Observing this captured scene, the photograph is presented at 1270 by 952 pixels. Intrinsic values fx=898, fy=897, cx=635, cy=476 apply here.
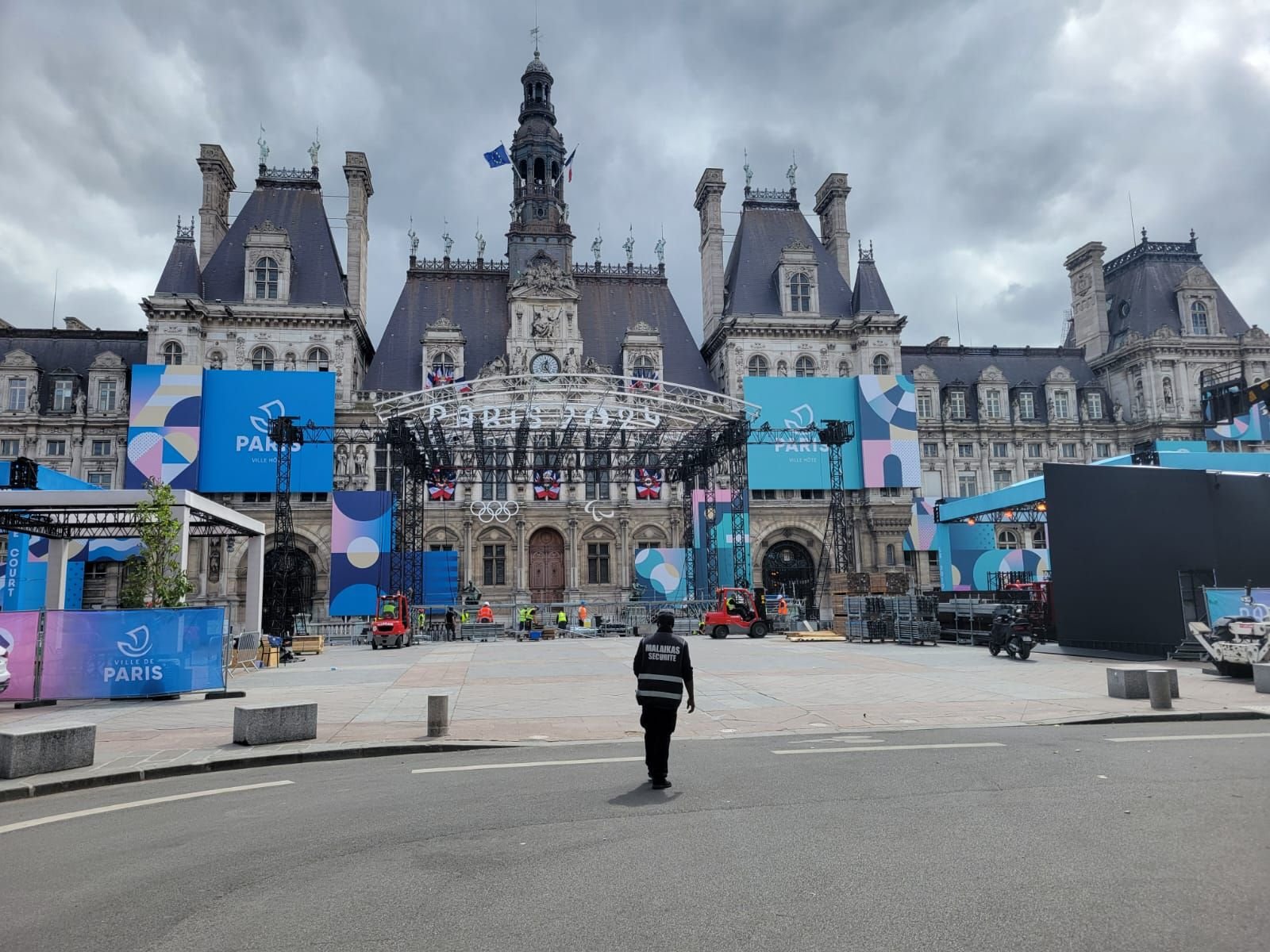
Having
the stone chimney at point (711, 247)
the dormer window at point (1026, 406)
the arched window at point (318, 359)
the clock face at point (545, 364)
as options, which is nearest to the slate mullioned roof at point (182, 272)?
the arched window at point (318, 359)

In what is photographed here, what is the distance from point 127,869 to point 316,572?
43.6 m

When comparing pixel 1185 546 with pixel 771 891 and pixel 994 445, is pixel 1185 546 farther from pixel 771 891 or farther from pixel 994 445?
pixel 994 445

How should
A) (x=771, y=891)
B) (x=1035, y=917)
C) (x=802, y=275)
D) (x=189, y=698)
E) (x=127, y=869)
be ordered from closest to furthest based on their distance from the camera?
1. (x=1035, y=917)
2. (x=771, y=891)
3. (x=127, y=869)
4. (x=189, y=698)
5. (x=802, y=275)

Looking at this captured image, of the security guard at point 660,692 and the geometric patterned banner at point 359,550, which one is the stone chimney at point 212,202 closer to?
the geometric patterned banner at point 359,550

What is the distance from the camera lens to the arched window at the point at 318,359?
5012 cm

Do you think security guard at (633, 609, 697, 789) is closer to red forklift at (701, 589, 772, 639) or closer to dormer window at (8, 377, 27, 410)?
red forklift at (701, 589, 772, 639)

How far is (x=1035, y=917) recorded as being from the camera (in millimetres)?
4629

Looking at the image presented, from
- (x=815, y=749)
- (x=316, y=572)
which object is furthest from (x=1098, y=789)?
(x=316, y=572)

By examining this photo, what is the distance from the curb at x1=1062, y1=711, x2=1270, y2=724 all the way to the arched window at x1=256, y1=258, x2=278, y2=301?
48851 mm

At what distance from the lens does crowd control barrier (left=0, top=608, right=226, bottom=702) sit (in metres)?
15.1

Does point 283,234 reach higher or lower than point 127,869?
higher

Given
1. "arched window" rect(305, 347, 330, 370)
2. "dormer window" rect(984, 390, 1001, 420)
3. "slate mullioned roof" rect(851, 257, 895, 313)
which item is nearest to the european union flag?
"arched window" rect(305, 347, 330, 370)

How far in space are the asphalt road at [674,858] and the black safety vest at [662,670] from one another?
81cm

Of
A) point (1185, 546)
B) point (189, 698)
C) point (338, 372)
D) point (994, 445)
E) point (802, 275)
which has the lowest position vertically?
point (189, 698)
